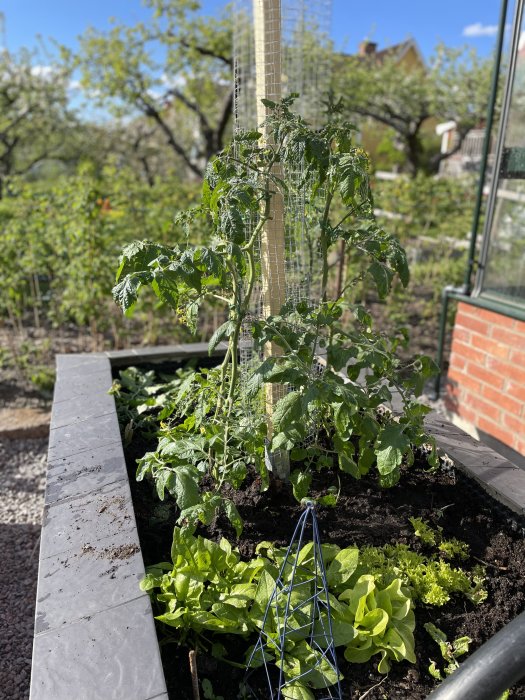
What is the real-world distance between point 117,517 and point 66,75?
52.3 feet

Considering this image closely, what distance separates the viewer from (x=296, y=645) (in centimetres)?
152

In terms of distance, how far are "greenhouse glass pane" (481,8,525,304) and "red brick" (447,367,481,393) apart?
546 mm

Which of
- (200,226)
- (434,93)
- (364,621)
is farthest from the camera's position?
(434,93)

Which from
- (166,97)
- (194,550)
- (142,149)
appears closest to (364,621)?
(194,550)

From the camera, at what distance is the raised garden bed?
4.37ft

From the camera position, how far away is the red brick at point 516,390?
3111 millimetres

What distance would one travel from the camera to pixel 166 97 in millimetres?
11797

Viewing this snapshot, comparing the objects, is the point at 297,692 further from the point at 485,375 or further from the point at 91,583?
the point at 485,375

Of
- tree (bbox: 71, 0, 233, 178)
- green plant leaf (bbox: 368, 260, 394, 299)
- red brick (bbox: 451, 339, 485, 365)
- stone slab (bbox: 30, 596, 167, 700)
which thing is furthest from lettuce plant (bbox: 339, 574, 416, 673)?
tree (bbox: 71, 0, 233, 178)

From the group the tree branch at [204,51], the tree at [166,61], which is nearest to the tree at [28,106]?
the tree at [166,61]

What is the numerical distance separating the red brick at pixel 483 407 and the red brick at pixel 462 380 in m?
0.06

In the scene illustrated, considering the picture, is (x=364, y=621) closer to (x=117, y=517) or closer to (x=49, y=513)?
(x=117, y=517)

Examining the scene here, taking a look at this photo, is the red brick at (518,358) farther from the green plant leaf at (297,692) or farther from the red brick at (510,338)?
the green plant leaf at (297,692)

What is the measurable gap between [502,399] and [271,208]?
1.97 m
